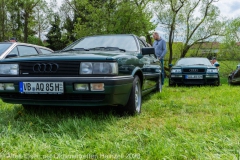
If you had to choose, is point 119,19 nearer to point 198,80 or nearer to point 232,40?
point 232,40

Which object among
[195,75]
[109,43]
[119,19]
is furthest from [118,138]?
[119,19]

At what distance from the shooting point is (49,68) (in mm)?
2580

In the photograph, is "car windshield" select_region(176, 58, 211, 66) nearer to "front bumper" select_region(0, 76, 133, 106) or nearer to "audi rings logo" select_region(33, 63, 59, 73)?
"front bumper" select_region(0, 76, 133, 106)

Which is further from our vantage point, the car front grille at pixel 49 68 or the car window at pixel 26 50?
the car window at pixel 26 50

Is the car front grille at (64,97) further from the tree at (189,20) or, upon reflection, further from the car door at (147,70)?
the tree at (189,20)

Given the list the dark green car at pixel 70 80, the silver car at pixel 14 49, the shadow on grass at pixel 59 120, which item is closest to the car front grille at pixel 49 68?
the dark green car at pixel 70 80

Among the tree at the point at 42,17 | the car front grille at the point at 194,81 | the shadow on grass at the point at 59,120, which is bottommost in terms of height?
the shadow on grass at the point at 59,120

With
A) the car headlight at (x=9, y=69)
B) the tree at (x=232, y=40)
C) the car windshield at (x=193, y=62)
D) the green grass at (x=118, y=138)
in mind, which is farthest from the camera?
the tree at (x=232, y=40)

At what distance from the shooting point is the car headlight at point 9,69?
2734 millimetres

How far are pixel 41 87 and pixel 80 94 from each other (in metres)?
0.44

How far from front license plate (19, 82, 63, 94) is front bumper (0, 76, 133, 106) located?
0.03 metres

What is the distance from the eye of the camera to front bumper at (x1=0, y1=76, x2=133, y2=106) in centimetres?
243

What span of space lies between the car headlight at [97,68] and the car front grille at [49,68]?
79mm

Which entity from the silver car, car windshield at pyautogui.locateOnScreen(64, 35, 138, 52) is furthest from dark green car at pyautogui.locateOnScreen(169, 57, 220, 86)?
the silver car
